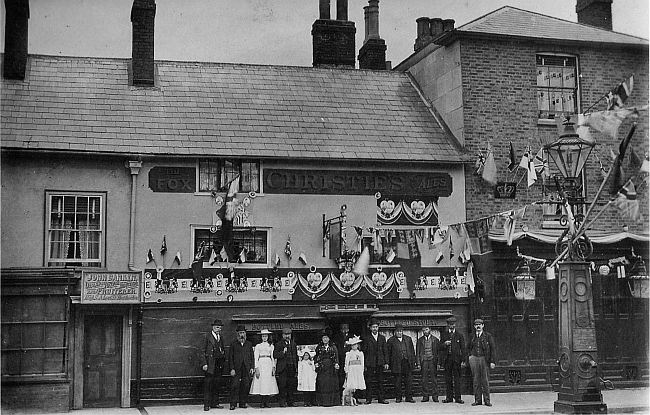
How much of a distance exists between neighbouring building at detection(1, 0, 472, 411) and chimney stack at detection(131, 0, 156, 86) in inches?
1.9

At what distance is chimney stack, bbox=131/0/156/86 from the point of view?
19405 millimetres

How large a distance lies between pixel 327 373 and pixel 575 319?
5786 millimetres

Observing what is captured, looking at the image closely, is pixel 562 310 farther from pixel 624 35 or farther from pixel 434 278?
pixel 624 35

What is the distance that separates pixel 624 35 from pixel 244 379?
42.1 feet

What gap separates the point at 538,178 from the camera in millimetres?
19766

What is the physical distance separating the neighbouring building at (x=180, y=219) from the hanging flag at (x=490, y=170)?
1.50ft

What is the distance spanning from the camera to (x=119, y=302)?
17.1 m

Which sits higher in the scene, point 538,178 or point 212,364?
point 538,178

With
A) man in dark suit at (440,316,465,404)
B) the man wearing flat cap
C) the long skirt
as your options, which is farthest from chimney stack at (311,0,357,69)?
the long skirt

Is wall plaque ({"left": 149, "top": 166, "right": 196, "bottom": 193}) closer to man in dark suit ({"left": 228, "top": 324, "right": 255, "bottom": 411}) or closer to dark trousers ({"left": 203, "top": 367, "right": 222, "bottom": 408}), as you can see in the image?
man in dark suit ({"left": 228, "top": 324, "right": 255, "bottom": 411})

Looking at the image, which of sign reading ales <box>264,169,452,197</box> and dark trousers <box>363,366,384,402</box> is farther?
sign reading ales <box>264,169,452,197</box>

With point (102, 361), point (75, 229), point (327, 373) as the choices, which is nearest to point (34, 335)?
point (102, 361)

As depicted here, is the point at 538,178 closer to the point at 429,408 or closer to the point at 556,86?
the point at 556,86

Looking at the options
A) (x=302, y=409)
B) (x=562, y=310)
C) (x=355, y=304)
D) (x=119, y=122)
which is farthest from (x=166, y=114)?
(x=562, y=310)
